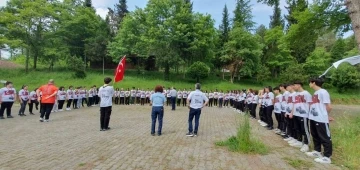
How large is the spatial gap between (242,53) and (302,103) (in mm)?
39677

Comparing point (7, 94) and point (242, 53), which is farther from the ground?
point (242, 53)

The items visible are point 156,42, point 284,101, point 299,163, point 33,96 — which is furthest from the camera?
point 156,42

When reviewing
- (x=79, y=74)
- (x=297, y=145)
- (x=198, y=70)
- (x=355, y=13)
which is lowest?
(x=297, y=145)

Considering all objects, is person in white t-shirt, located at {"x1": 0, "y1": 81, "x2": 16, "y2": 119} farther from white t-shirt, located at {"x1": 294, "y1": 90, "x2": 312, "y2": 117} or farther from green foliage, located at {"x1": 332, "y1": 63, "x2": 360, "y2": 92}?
green foliage, located at {"x1": 332, "y1": 63, "x2": 360, "y2": 92}

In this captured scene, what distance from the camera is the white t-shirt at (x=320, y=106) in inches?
270

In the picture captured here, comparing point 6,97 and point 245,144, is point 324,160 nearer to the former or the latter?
point 245,144

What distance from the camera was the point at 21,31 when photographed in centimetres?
4475

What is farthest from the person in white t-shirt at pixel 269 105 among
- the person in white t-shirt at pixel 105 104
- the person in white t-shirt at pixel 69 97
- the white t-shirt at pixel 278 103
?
the person in white t-shirt at pixel 69 97

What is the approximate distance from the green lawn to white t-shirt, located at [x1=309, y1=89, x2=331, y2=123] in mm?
32067

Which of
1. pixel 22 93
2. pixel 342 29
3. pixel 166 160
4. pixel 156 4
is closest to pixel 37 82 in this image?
pixel 156 4

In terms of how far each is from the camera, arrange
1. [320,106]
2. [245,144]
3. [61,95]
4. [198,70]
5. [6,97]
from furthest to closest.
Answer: [198,70], [61,95], [6,97], [245,144], [320,106]

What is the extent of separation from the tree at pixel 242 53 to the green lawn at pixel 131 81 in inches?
101

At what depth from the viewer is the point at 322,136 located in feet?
22.3

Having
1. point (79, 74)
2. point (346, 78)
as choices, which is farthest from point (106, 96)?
point (346, 78)
